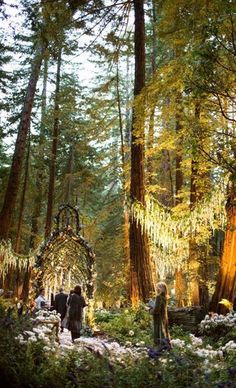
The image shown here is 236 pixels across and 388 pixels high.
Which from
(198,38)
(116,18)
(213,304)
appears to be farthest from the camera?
(116,18)

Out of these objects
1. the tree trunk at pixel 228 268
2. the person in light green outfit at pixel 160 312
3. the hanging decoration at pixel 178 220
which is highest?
the hanging decoration at pixel 178 220

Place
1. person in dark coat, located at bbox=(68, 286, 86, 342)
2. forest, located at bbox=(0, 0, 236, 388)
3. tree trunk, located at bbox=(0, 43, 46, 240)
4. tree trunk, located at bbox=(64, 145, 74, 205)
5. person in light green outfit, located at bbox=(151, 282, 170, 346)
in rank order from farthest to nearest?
tree trunk, located at bbox=(64, 145, 74, 205) → tree trunk, located at bbox=(0, 43, 46, 240) → person in dark coat, located at bbox=(68, 286, 86, 342) → person in light green outfit, located at bbox=(151, 282, 170, 346) → forest, located at bbox=(0, 0, 236, 388)

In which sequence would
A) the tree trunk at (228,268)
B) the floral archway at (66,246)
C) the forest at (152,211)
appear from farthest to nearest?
the floral archway at (66,246)
the tree trunk at (228,268)
the forest at (152,211)

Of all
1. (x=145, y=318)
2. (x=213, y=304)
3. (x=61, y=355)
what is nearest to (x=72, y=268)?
(x=145, y=318)

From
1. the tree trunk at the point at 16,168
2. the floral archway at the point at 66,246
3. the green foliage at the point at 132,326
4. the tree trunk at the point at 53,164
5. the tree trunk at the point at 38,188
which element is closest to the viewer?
the green foliage at the point at 132,326

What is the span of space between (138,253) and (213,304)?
2.98m

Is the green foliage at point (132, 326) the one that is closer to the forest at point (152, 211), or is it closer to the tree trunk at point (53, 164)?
the forest at point (152, 211)

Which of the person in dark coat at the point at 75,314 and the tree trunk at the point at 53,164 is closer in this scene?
the person in dark coat at the point at 75,314

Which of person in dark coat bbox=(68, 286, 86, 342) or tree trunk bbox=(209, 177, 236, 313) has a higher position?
tree trunk bbox=(209, 177, 236, 313)

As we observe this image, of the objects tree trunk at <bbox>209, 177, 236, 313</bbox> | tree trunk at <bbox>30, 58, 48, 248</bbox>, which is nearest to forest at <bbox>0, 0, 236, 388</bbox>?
tree trunk at <bbox>209, 177, 236, 313</bbox>

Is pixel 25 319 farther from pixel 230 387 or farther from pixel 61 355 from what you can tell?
pixel 230 387

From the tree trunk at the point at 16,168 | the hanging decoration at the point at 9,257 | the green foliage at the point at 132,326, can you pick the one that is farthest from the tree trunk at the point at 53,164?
the green foliage at the point at 132,326

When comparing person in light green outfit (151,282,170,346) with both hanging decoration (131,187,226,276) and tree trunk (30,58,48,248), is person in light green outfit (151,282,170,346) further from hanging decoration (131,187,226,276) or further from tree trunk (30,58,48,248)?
tree trunk (30,58,48,248)

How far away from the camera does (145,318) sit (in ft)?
40.2
